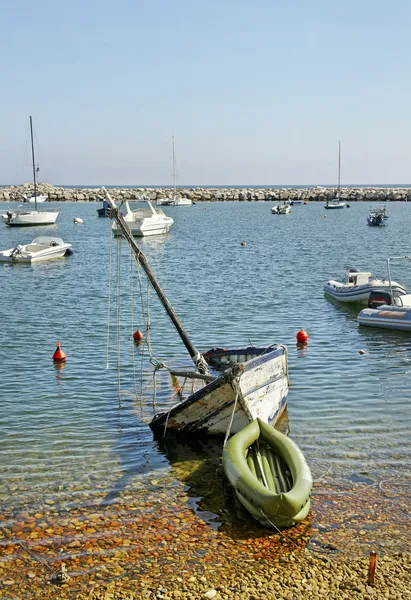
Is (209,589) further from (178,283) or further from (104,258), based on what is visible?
(104,258)

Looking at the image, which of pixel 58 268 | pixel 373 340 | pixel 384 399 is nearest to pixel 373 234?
pixel 58 268

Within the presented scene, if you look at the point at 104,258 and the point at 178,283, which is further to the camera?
the point at 104,258

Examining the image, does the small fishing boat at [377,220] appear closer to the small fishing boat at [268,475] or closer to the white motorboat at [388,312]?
the white motorboat at [388,312]

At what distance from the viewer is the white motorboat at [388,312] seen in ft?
81.9

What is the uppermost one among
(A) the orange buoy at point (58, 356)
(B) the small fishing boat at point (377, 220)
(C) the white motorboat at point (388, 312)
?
(B) the small fishing boat at point (377, 220)

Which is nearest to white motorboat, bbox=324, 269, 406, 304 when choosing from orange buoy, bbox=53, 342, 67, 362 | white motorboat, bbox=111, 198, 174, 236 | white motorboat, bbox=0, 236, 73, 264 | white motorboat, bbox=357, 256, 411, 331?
white motorboat, bbox=357, 256, 411, 331

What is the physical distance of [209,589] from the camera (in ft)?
29.7

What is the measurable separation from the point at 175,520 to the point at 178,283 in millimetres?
27585

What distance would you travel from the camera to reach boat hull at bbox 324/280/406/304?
28141 millimetres

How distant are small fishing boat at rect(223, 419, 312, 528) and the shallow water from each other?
0.41 m

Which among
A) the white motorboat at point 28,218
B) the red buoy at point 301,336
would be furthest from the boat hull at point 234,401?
the white motorboat at point 28,218

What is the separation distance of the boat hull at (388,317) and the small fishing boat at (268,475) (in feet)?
44.1

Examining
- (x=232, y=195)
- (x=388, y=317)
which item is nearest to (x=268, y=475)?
(x=388, y=317)

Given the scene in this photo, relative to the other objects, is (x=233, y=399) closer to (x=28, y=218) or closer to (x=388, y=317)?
(x=388, y=317)
